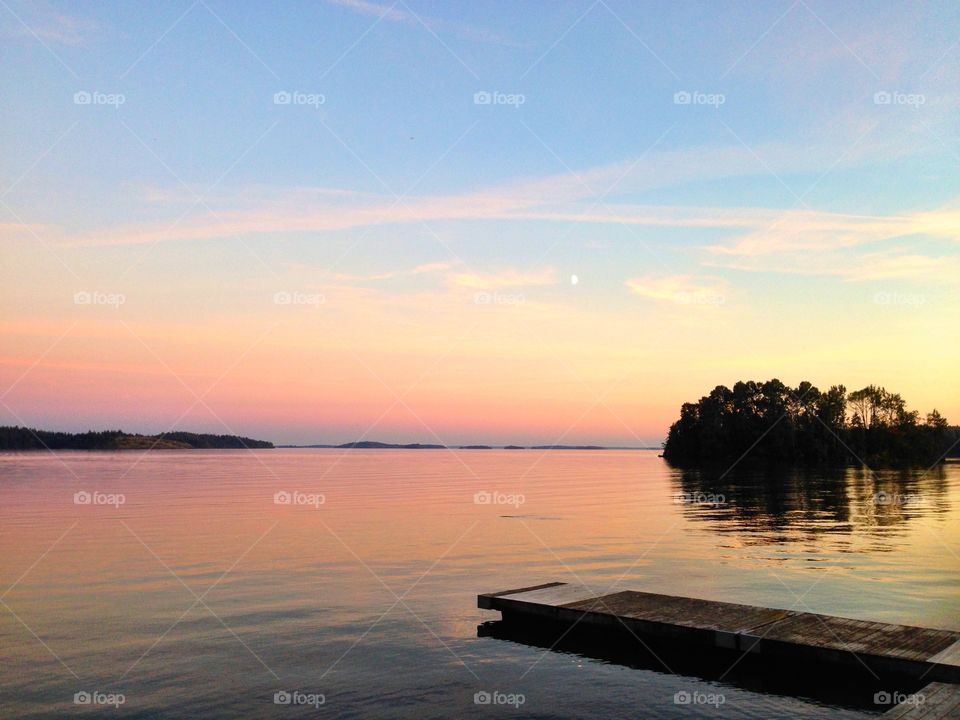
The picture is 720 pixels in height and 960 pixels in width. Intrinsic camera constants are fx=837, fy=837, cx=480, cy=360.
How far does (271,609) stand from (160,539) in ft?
67.7

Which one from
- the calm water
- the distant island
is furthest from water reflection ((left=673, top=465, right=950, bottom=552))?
the distant island

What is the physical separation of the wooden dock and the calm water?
1.39m

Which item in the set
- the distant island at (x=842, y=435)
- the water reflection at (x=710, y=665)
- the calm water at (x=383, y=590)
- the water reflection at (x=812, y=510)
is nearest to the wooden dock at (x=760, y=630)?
the water reflection at (x=710, y=665)

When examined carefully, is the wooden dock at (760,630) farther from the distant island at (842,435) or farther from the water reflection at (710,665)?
the distant island at (842,435)

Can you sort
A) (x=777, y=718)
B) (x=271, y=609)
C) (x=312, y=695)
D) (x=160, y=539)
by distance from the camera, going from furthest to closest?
(x=160, y=539), (x=271, y=609), (x=312, y=695), (x=777, y=718)

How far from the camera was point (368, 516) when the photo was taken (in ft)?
187

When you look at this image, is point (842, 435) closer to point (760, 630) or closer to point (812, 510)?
point (812, 510)

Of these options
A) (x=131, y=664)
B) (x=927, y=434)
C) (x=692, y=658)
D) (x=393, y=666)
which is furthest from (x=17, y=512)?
(x=927, y=434)

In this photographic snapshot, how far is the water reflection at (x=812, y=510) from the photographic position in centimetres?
4662

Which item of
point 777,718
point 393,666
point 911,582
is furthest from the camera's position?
point 911,582

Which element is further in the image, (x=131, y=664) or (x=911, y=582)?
(x=911, y=582)

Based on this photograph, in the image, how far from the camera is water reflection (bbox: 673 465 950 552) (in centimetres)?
4662

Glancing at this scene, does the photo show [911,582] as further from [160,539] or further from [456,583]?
[160,539]

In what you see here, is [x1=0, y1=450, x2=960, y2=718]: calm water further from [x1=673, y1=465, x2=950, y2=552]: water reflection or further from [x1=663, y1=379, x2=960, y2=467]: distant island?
[x1=663, y1=379, x2=960, y2=467]: distant island
